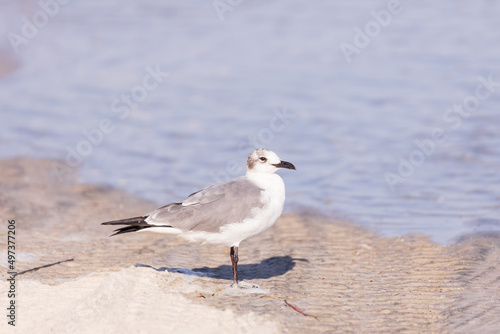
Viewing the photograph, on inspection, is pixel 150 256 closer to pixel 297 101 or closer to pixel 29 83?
pixel 297 101

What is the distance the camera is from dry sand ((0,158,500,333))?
5.89 m

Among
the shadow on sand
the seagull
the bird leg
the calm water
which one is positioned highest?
the seagull

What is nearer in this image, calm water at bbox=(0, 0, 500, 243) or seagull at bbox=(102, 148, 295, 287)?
seagull at bbox=(102, 148, 295, 287)

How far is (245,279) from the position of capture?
25.0 ft

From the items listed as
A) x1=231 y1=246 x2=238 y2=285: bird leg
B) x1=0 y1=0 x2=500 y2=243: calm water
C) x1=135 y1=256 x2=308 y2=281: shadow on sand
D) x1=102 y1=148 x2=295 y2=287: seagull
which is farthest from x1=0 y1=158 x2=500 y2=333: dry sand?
x1=0 y1=0 x2=500 y2=243: calm water

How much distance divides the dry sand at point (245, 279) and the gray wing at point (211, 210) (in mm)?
560

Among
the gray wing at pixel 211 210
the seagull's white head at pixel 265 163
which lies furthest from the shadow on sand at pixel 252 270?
the seagull's white head at pixel 265 163

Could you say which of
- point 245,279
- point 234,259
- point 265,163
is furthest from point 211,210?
point 245,279

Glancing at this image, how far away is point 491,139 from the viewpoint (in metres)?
12.4

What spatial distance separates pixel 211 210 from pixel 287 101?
841 cm

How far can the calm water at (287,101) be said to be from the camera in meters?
11.2

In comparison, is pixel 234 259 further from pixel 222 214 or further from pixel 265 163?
pixel 265 163

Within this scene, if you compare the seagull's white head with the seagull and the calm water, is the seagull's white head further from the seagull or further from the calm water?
the calm water

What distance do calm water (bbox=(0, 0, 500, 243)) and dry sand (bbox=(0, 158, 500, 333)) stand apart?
3.21 ft
